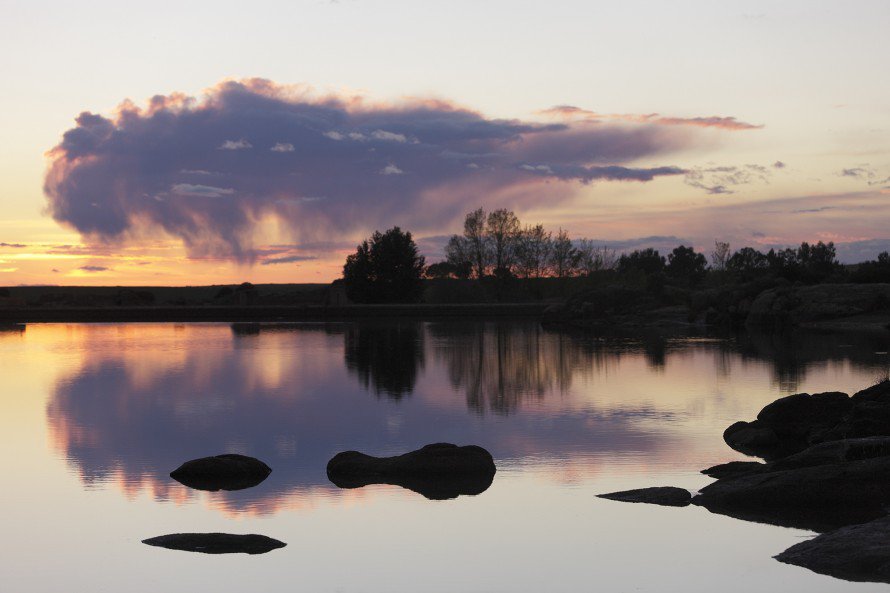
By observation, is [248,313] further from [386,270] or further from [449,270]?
[449,270]

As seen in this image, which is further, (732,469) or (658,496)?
(732,469)

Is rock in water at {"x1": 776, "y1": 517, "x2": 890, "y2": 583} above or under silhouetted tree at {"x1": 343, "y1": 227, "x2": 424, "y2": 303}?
under

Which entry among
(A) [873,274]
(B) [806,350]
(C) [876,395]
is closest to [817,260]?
(A) [873,274]

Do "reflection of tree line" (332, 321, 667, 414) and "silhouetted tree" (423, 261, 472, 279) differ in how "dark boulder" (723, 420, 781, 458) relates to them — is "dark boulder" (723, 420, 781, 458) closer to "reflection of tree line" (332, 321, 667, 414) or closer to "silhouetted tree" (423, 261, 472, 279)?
"reflection of tree line" (332, 321, 667, 414)

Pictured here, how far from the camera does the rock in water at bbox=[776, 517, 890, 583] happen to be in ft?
33.3

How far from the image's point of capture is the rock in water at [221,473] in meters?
15.4

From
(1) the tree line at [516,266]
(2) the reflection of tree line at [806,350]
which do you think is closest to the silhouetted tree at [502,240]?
(1) the tree line at [516,266]

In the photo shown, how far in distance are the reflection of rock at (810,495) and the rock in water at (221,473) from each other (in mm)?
6855

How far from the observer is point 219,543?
11.7 metres

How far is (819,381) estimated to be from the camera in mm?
28547

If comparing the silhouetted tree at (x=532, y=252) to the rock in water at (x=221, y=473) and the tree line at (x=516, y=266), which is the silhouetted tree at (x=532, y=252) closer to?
the tree line at (x=516, y=266)

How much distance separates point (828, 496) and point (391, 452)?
26.9 feet

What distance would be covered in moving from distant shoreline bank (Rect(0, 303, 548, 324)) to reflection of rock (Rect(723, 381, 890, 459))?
73.6 meters

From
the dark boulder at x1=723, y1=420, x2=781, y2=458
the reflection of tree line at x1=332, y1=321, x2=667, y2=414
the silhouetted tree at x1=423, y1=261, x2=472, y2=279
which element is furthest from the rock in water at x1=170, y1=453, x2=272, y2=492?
the silhouetted tree at x1=423, y1=261, x2=472, y2=279
